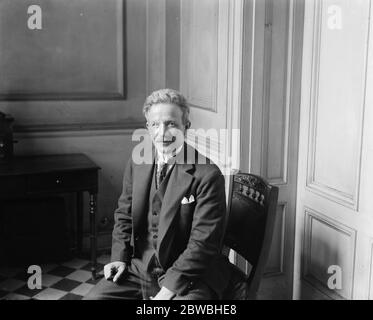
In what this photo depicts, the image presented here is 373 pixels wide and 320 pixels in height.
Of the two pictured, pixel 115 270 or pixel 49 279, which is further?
pixel 49 279

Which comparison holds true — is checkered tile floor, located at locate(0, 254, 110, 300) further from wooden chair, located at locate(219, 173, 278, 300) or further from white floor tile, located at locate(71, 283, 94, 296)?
wooden chair, located at locate(219, 173, 278, 300)

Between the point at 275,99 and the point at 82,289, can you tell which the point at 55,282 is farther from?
the point at 275,99

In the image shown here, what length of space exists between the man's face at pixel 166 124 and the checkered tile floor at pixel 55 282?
1.40 m

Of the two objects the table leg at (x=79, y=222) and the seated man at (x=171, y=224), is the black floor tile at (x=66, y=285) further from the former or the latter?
the seated man at (x=171, y=224)

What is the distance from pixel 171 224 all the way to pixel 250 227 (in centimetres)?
35

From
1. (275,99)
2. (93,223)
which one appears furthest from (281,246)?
(93,223)

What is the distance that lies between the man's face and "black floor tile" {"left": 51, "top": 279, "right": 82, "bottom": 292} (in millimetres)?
1486

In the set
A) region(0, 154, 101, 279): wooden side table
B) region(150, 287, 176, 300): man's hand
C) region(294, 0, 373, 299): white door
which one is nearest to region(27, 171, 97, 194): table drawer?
region(0, 154, 101, 279): wooden side table

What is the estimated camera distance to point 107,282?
1845 mm

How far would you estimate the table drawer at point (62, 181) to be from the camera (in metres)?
2.79

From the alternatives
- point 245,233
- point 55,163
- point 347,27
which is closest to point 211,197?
point 245,233

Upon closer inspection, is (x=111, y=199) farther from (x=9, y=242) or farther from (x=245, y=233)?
(x=245, y=233)

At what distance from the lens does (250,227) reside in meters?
1.92
